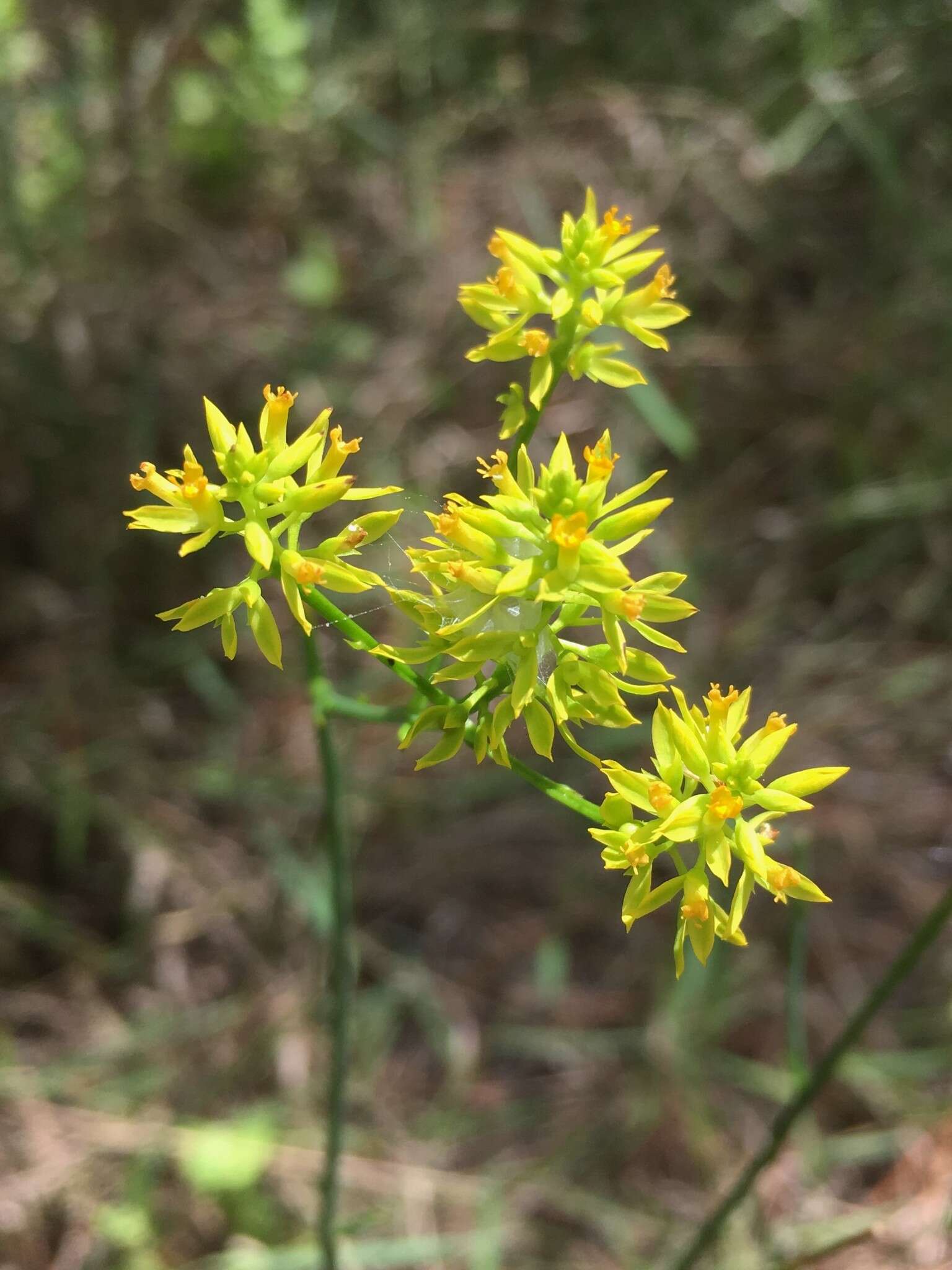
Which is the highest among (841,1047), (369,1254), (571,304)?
(571,304)

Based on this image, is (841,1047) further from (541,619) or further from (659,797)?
(541,619)

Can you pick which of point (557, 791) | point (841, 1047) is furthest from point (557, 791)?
point (841, 1047)

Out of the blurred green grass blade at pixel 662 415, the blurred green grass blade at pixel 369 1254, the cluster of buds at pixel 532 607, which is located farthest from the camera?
the blurred green grass blade at pixel 662 415

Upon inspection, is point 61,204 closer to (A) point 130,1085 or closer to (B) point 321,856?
(B) point 321,856

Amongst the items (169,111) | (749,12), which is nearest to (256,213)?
(169,111)

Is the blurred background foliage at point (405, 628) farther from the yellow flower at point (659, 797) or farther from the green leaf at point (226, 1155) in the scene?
the yellow flower at point (659, 797)

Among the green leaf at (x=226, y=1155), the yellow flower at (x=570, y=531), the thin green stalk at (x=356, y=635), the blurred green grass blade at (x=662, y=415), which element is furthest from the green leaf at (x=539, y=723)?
the green leaf at (x=226, y=1155)

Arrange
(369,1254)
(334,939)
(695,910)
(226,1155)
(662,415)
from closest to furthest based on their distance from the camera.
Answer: (695,910) < (334,939) < (369,1254) < (662,415) < (226,1155)
